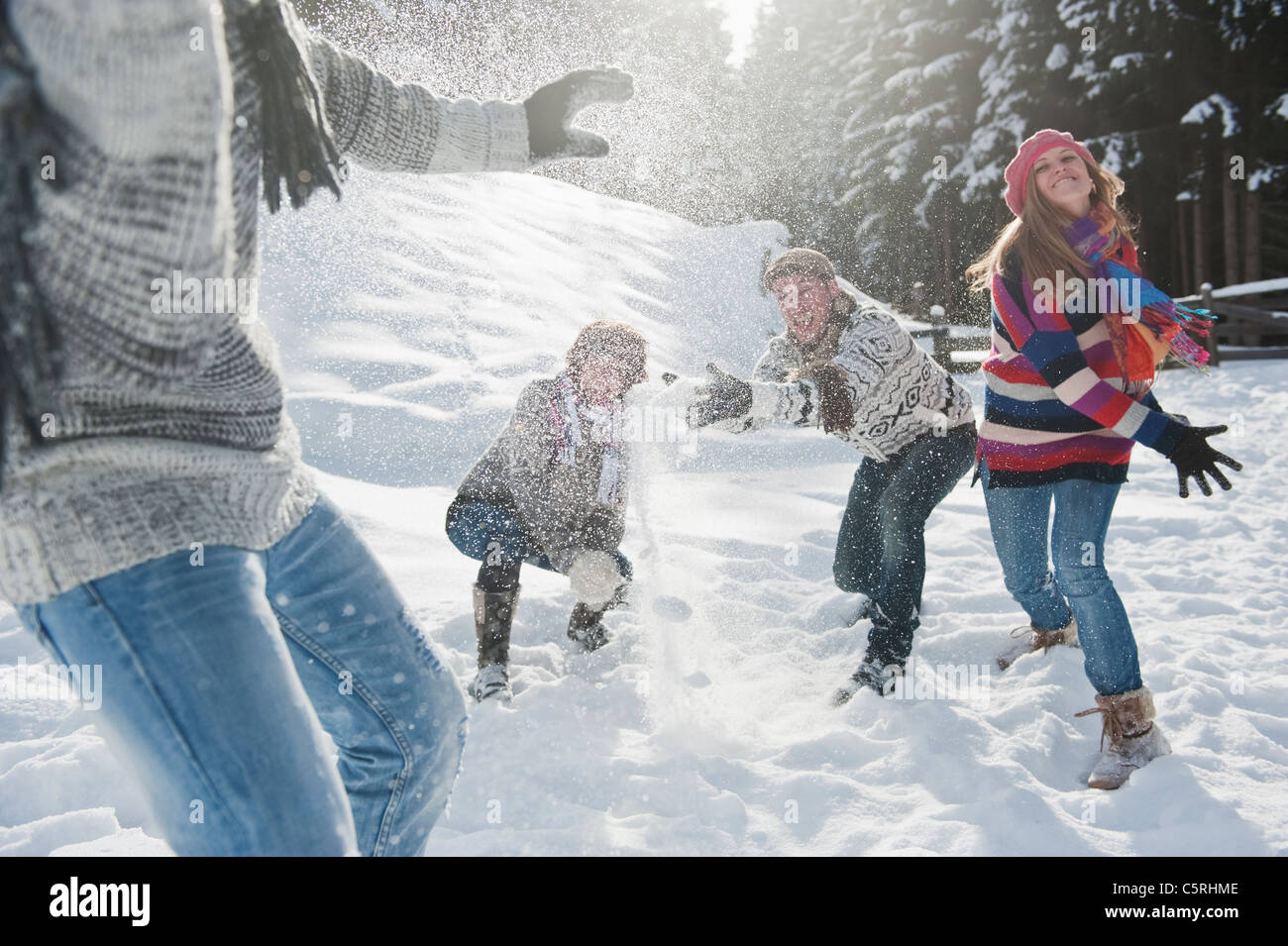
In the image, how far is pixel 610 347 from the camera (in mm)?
3578

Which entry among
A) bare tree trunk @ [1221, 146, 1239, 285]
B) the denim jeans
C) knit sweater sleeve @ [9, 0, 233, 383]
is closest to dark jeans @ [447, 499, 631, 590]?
the denim jeans

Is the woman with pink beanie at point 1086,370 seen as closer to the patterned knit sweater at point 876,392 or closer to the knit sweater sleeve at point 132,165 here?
the patterned knit sweater at point 876,392

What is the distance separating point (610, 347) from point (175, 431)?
99.7 inches

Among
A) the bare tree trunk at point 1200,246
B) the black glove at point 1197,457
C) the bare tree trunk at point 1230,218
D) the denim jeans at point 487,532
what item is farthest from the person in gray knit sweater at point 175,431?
the bare tree trunk at point 1200,246

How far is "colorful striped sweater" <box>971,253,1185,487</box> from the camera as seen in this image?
2.65 metres

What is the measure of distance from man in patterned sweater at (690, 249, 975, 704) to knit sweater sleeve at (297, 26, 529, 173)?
5.03 ft

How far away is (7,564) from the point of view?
41.3 inches

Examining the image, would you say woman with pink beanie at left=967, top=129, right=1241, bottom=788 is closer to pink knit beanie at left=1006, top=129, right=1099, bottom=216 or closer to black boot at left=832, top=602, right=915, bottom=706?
pink knit beanie at left=1006, top=129, right=1099, bottom=216

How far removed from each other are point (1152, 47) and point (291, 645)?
17.6 m

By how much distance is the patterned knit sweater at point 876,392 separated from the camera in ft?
10.8

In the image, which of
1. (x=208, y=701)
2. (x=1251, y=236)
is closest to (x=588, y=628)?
(x=208, y=701)

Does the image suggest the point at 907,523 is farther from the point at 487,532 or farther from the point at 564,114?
the point at 564,114

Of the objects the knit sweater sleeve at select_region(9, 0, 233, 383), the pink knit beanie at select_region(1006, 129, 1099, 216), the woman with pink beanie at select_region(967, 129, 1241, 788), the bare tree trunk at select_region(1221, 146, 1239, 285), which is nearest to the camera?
the knit sweater sleeve at select_region(9, 0, 233, 383)
